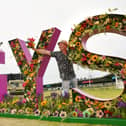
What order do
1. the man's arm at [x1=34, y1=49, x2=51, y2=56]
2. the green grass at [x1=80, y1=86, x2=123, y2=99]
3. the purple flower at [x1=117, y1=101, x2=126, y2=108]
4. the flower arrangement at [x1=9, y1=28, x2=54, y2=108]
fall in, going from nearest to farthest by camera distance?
the purple flower at [x1=117, y1=101, x2=126, y2=108] → the man's arm at [x1=34, y1=49, x2=51, y2=56] → the flower arrangement at [x1=9, y1=28, x2=54, y2=108] → the green grass at [x1=80, y1=86, x2=123, y2=99]

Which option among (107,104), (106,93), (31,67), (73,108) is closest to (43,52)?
(31,67)

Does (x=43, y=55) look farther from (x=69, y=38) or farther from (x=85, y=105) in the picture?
(x=85, y=105)

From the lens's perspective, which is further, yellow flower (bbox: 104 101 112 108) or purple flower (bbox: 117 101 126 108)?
yellow flower (bbox: 104 101 112 108)

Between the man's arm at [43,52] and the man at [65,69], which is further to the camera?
the man's arm at [43,52]

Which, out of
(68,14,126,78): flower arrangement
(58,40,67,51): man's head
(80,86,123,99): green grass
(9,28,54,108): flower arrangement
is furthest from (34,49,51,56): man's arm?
(80,86,123,99): green grass

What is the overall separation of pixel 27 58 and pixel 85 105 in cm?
294

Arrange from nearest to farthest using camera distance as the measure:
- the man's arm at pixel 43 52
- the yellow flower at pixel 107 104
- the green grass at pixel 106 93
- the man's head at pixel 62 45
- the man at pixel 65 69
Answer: the yellow flower at pixel 107 104 → the man's head at pixel 62 45 → the man at pixel 65 69 → the man's arm at pixel 43 52 → the green grass at pixel 106 93

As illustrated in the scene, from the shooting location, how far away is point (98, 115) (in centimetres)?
573

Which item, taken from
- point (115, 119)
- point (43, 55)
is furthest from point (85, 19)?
point (115, 119)

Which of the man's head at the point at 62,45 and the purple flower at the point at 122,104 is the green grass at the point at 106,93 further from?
the purple flower at the point at 122,104

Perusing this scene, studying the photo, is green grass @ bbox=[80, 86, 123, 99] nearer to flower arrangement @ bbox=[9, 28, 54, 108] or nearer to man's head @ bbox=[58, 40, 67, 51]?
flower arrangement @ bbox=[9, 28, 54, 108]

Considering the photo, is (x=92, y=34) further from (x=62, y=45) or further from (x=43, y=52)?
(x=43, y=52)

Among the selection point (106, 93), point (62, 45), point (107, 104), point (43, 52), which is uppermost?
A: point (62, 45)

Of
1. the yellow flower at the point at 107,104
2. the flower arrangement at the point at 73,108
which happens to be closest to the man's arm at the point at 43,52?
the flower arrangement at the point at 73,108
